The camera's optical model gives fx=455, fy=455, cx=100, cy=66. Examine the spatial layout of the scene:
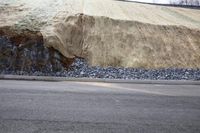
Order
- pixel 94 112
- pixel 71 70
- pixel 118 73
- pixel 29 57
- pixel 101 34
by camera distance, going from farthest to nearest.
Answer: pixel 101 34 → pixel 71 70 → pixel 29 57 → pixel 118 73 → pixel 94 112

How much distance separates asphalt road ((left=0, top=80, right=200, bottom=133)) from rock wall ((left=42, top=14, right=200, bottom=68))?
1039 cm

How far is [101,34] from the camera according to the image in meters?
24.5

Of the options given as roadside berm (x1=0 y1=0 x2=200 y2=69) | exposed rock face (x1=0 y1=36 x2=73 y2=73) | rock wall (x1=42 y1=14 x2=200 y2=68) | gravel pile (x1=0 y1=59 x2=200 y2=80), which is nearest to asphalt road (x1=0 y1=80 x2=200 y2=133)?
gravel pile (x1=0 y1=59 x2=200 y2=80)

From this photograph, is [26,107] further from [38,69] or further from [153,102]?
[38,69]

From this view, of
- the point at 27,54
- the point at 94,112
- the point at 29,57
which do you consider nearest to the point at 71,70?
the point at 29,57

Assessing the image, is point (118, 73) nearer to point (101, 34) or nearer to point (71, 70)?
point (71, 70)

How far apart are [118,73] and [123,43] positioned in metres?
4.44

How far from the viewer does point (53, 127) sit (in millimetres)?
7508

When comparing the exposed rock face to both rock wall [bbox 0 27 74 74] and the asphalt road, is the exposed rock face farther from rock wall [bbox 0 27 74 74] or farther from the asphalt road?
the asphalt road

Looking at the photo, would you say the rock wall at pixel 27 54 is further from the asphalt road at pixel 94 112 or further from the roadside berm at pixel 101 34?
the asphalt road at pixel 94 112

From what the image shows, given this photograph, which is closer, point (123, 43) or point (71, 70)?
point (71, 70)

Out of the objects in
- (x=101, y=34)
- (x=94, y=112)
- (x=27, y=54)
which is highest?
(x=101, y=34)

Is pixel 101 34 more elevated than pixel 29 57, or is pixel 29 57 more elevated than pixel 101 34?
pixel 101 34

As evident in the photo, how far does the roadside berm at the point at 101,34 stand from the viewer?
869 inches
